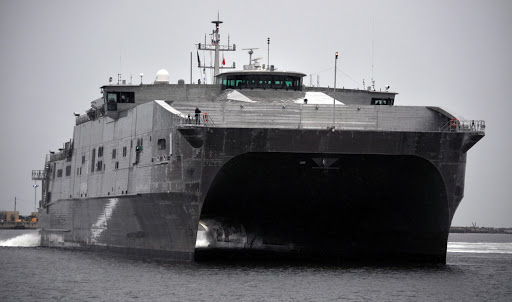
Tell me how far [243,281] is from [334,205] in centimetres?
778

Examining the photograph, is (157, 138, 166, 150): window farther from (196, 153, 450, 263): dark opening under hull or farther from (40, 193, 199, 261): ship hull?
(196, 153, 450, 263): dark opening under hull

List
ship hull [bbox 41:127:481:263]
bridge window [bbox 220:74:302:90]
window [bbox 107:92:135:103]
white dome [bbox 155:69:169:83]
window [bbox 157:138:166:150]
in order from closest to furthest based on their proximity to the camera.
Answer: ship hull [bbox 41:127:481:263] < window [bbox 157:138:166:150] < bridge window [bbox 220:74:302:90] < window [bbox 107:92:135:103] < white dome [bbox 155:69:169:83]

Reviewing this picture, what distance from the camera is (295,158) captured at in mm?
39000

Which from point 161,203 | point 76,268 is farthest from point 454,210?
point 76,268

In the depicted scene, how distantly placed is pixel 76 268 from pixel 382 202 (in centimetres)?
1294

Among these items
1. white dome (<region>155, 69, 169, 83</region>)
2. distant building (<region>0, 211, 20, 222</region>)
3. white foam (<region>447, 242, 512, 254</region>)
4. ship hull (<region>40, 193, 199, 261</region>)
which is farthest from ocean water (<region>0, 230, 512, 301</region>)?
distant building (<region>0, 211, 20, 222</region>)

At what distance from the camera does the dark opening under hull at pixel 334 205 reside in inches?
1558

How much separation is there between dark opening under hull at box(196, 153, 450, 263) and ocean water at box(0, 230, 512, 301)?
1998 millimetres

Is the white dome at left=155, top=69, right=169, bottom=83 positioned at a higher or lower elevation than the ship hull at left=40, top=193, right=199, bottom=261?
higher

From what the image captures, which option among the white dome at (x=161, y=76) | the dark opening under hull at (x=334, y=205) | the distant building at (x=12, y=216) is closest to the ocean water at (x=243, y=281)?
the dark opening under hull at (x=334, y=205)

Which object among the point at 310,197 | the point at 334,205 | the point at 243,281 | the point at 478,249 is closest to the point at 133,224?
the point at 310,197

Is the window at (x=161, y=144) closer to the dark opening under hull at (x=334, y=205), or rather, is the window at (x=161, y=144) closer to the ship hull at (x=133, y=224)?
the ship hull at (x=133, y=224)

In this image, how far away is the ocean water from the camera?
32781 millimetres

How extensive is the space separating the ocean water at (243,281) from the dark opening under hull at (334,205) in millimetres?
1998
